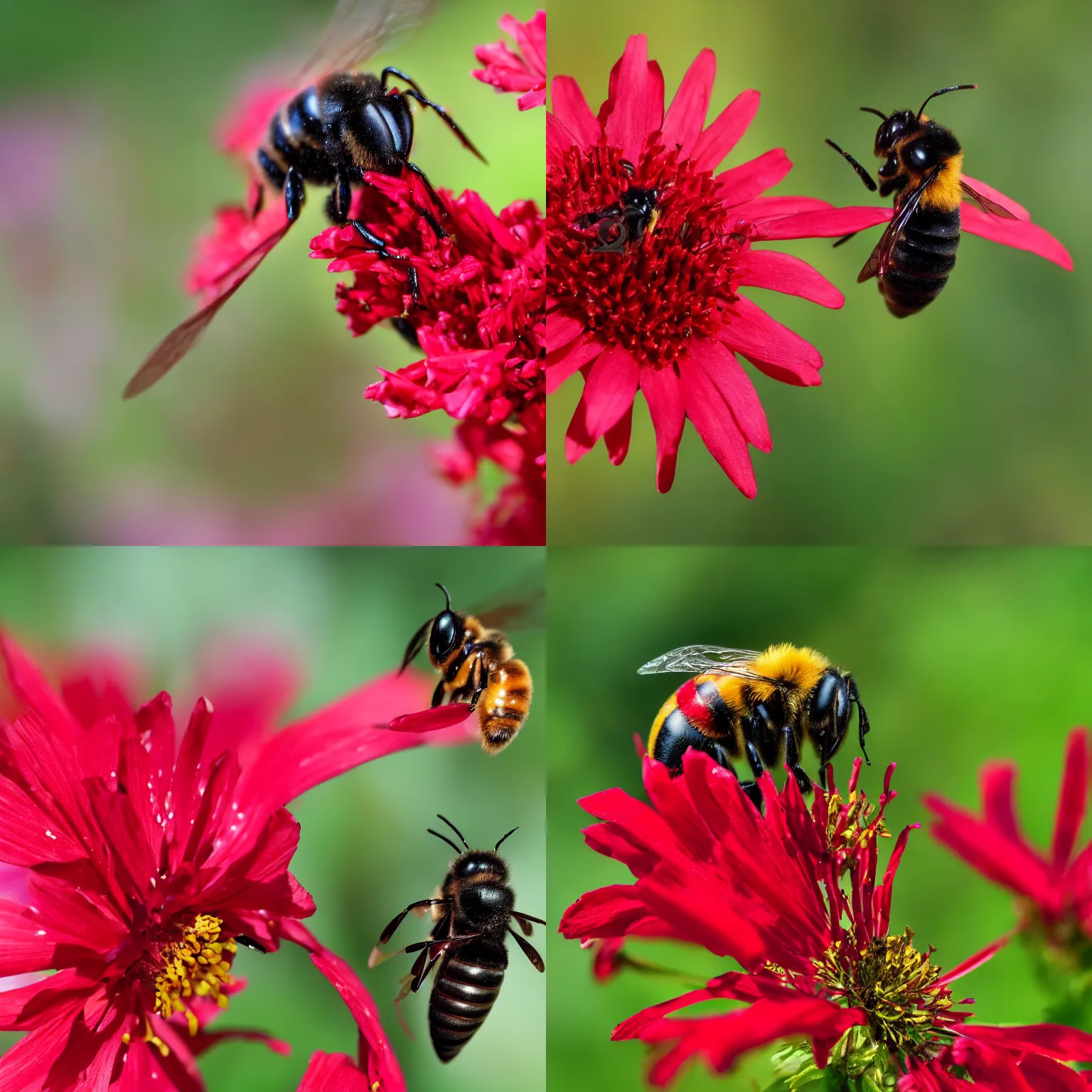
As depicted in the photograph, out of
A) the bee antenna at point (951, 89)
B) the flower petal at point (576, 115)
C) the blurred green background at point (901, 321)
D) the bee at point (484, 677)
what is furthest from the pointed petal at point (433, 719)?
the bee antenna at point (951, 89)

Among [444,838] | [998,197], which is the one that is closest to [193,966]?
[444,838]

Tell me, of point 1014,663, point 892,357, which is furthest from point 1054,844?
point 892,357

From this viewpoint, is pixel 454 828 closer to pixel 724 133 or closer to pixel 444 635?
pixel 444 635

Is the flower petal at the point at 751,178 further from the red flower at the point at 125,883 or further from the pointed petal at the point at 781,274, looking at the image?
the red flower at the point at 125,883

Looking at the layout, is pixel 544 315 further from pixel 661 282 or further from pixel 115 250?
pixel 115 250

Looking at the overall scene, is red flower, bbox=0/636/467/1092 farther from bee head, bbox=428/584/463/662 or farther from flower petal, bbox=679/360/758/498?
flower petal, bbox=679/360/758/498

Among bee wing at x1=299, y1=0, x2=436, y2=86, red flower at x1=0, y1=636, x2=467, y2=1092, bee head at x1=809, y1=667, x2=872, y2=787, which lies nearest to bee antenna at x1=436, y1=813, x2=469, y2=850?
red flower at x1=0, y1=636, x2=467, y2=1092
